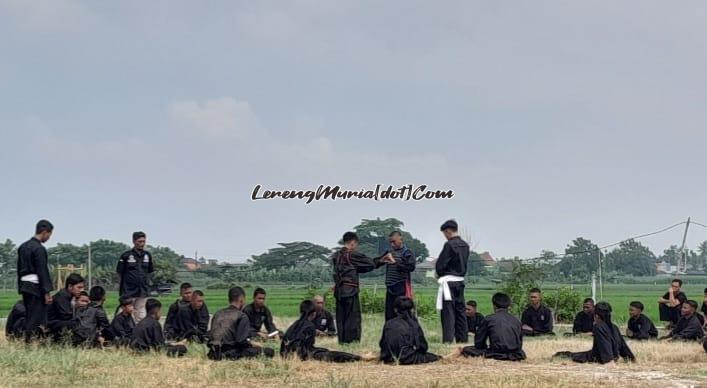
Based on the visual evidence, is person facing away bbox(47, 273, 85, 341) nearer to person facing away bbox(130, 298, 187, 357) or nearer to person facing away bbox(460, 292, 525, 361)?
person facing away bbox(130, 298, 187, 357)

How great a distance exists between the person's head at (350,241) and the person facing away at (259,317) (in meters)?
1.70

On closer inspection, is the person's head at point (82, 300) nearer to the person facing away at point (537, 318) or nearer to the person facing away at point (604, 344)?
the person facing away at point (604, 344)

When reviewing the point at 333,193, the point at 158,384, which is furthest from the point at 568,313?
the point at 158,384

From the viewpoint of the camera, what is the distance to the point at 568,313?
865 inches

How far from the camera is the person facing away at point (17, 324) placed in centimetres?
1336

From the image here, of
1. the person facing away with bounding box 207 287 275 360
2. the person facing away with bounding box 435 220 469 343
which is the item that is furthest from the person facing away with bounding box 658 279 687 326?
the person facing away with bounding box 207 287 275 360

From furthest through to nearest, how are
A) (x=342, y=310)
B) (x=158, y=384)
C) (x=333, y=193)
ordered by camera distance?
(x=333, y=193)
(x=342, y=310)
(x=158, y=384)

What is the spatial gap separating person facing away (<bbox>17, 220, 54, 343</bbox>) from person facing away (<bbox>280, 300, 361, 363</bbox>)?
3494 millimetres

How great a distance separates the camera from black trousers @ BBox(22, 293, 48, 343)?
12.8 meters

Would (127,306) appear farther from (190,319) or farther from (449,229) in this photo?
(449,229)

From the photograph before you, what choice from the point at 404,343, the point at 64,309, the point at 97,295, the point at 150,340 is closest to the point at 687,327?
the point at 404,343

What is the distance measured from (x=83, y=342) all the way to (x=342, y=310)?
12.5ft

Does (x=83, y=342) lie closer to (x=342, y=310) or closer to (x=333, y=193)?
(x=342, y=310)

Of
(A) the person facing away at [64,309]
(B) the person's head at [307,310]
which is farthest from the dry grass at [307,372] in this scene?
(B) the person's head at [307,310]
